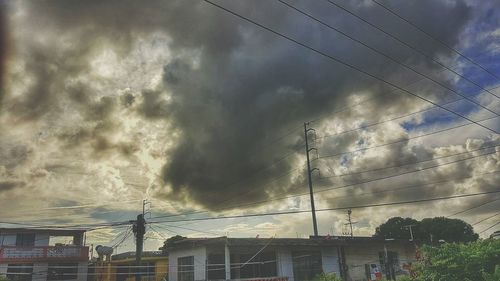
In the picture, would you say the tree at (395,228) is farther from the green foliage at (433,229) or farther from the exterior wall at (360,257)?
the exterior wall at (360,257)

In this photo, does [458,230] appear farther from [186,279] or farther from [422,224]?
[186,279]

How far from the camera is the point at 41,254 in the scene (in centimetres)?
4022

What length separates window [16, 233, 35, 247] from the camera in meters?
43.5

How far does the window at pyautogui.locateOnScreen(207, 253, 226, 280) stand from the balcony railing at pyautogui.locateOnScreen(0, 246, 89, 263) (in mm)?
21524

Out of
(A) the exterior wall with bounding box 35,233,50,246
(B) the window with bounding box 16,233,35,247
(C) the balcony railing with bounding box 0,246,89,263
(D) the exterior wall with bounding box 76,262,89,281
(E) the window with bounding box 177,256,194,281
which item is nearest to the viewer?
(E) the window with bounding box 177,256,194,281

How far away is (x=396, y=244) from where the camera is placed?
1406 inches

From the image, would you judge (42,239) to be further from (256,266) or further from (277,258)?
(277,258)

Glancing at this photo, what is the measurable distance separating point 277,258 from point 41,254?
Result: 25.6 metres

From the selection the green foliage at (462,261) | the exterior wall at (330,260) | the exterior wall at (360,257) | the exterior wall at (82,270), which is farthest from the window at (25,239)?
the green foliage at (462,261)

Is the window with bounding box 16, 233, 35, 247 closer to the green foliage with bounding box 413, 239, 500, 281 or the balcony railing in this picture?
the balcony railing

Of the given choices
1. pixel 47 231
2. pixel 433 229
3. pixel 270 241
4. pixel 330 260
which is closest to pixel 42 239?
pixel 47 231

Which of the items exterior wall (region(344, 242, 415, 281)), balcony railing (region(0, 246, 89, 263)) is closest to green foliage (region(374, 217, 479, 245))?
exterior wall (region(344, 242, 415, 281))

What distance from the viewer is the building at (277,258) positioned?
88.1 feet

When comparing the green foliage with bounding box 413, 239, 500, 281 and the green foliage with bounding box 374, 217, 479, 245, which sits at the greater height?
the green foliage with bounding box 374, 217, 479, 245
